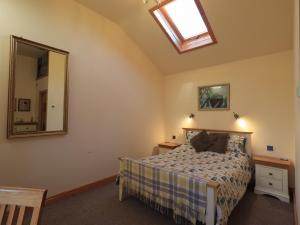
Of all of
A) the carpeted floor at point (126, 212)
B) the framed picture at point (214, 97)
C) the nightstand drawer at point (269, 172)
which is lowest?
the carpeted floor at point (126, 212)

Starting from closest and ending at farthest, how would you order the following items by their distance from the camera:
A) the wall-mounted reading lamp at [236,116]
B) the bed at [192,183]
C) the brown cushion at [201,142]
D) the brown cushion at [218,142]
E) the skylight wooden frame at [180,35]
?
the bed at [192,183], the skylight wooden frame at [180,35], the brown cushion at [218,142], the brown cushion at [201,142], the wall-mounted reading lamp at [236,116]

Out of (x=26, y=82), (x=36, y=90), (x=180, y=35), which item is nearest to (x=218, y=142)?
(x=180, y=35)

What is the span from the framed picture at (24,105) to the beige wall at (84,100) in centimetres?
16

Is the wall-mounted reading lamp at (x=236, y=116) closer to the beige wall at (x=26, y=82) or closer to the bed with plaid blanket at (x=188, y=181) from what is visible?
the bed with plaid blanket at (x=188, y=181)

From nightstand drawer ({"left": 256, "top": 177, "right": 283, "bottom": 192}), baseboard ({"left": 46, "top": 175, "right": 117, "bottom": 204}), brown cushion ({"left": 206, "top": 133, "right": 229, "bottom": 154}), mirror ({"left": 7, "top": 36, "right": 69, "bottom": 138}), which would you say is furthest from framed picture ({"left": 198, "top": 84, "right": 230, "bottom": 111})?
mirror ({"left": 7, "top": 36, "right": 69, "bottom": 138})

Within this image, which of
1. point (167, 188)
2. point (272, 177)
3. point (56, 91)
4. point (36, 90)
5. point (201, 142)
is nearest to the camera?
point (167, 188)

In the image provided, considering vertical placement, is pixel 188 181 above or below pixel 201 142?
below

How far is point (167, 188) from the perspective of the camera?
81.7 inches

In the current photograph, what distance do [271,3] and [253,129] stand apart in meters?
2.09

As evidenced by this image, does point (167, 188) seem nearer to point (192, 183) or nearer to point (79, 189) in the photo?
point (192, 183)

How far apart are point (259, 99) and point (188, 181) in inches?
93.6

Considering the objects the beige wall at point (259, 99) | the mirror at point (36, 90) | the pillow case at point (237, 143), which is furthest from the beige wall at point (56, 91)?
the pillow case at point (237, 143)

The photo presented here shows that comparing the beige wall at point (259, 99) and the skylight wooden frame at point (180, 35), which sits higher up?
the skylight wooden frame at point (180, 35)

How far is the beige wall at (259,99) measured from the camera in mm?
3023
